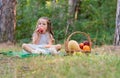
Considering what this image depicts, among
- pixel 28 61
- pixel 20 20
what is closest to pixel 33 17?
pixel 20 20

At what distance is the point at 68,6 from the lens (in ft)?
51.7

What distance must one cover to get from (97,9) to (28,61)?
10158 mm

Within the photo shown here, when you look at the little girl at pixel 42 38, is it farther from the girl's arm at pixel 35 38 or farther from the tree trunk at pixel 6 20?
the tree trunk at pixel 6 20

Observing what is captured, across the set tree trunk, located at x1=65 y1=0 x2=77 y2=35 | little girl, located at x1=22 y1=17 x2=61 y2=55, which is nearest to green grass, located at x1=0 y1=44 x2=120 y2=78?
little girl, located at x1=22 y1=17 x2=61 y2=55

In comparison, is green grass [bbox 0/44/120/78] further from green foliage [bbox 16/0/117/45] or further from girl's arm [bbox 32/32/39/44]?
green foliage [bbox 16/0/117/45]

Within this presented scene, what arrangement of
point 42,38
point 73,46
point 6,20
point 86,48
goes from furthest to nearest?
point 6,20, point 42,38, point 86,48, point 73,46

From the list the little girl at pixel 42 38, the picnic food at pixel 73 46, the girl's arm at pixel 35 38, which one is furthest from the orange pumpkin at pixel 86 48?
the girl's arm at pixel 35 38

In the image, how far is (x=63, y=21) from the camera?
1463cm

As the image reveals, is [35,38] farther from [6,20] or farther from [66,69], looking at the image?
[6,20]

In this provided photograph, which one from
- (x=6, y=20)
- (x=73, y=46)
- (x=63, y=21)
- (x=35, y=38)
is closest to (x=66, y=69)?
(x=73, y=46)

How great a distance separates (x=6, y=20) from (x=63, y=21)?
3.27 meters

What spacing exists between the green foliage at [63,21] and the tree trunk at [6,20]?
149 cm

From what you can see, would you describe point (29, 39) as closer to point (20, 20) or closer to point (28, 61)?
point (20, 20)

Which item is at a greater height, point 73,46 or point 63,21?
point 73,46
